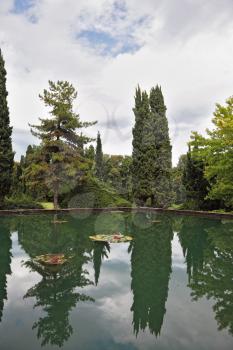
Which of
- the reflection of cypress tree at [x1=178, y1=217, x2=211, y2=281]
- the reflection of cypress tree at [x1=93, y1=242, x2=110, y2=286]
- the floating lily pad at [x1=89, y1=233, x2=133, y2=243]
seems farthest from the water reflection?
the reflection of cypress tree at [x1=93, y1=242, x2=110, y2=286]

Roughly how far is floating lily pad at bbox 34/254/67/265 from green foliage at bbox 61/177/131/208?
20599 millimetres

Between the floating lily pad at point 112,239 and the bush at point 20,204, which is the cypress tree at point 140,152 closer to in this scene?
the bush at point 20,204

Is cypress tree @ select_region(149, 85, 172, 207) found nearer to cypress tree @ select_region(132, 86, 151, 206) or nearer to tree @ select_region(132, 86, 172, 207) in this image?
tree @ select_region(132, 86, 172, 207)

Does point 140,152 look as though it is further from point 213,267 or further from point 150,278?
point 150,278

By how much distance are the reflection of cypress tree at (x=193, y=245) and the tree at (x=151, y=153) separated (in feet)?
50.3

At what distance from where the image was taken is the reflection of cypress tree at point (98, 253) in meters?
10.5

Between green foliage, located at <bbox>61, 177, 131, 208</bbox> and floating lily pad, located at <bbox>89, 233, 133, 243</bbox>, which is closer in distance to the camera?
floating lily pad, located at <bbox>89, 233, 133, 243</bbox>

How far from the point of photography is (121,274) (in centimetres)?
1012

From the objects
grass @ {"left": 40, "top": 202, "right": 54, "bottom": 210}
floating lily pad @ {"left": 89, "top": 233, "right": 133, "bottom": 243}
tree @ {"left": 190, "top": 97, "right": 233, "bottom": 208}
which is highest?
tree @ {"left": 190, "top": 97, "right": 233, "bottom": 208}

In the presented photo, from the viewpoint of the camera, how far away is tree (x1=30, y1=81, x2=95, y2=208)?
3020 cm

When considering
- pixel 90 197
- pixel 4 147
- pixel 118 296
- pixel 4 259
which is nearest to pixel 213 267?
pixel 118 296

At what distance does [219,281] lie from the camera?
9.19 meters

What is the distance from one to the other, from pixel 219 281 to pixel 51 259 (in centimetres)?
554

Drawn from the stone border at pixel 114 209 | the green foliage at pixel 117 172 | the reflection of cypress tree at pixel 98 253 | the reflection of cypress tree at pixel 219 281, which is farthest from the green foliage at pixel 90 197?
the reflection of cypress tree at pixel 219 281
